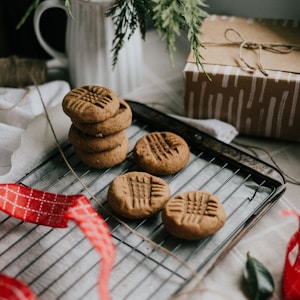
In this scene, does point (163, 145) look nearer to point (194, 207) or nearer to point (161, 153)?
point (161, 153)

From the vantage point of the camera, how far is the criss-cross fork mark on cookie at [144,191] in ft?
2.98

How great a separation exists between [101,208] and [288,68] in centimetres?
45

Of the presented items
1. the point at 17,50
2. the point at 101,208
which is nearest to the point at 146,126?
the point at 101,208

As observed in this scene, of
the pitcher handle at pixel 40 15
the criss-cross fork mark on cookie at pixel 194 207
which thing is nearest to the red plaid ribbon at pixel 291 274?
the criss-cross fork mark on cookie at pixel 194 207

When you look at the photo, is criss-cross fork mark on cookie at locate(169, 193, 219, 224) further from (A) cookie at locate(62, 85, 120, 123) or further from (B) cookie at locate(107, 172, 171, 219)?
(A) cookie at locate(62, 85, 120, 123)

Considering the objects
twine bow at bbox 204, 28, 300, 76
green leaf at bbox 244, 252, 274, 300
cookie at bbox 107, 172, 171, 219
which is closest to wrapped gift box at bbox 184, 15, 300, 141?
twine bow at bbox 204, 28, 300, 76

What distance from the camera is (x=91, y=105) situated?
3.11ft

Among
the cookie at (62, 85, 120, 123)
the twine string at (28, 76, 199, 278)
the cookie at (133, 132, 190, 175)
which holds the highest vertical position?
the cookie at (62, 85, 120, 123)

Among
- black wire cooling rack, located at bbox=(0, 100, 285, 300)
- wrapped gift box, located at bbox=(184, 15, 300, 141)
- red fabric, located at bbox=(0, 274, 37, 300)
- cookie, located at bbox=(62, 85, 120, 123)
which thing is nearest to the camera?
red fabric, located at bbox=(0, 274, 37, 300)

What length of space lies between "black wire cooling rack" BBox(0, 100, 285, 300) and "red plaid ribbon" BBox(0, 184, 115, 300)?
0.02m

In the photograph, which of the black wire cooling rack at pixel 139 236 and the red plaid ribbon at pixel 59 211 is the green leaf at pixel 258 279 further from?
the red plaid ribbon at pixel 59 211

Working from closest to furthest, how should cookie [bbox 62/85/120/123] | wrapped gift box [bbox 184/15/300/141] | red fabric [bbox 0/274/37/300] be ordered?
1. red fabric [bbox 0/274/37/300]
2. cookie [bbox 62/85/120/123]
3. wrapped gift box [bbox 184/15/300/141]

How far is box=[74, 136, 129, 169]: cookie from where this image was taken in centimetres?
100

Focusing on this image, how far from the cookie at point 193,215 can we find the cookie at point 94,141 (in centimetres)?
→ 16
